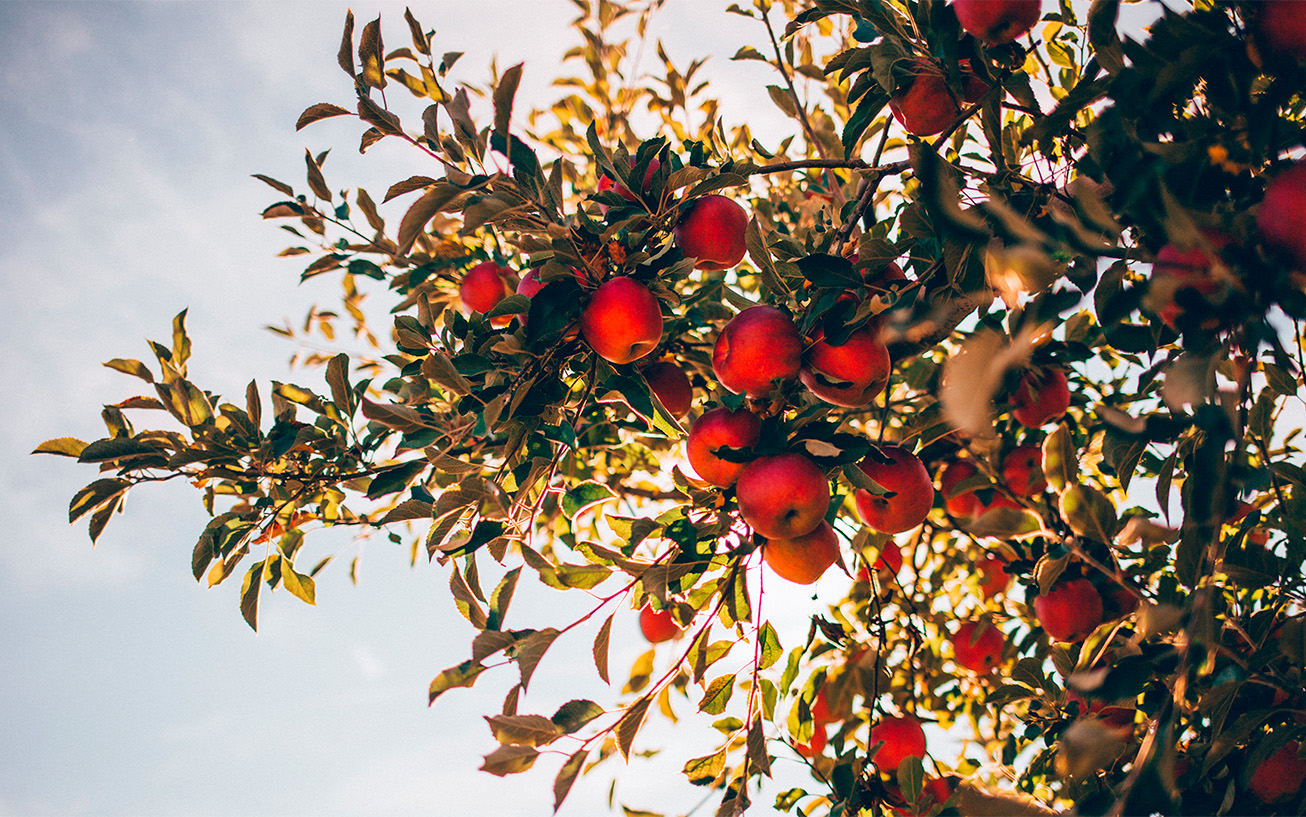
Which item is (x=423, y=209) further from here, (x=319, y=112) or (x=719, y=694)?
(x=719, y=694)

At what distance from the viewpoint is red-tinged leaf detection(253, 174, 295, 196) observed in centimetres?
191

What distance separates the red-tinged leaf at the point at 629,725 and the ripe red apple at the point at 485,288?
4.07ft

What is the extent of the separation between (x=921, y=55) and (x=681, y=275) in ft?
2.17

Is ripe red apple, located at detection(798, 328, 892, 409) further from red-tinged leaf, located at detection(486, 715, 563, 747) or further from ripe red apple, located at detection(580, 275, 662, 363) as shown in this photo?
red-tinged leaf, located at detection(486, 715, 563, 747)

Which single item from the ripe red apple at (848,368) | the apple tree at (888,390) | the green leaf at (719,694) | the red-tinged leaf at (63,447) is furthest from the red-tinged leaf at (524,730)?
the red-tinged leaf at (63,447)

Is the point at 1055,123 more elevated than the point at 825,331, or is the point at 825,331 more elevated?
the point at 1055,123

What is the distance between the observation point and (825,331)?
52.1 inches

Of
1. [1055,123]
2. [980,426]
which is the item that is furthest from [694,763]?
[1055,123]

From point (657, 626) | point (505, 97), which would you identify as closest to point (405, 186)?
point (505, 97)

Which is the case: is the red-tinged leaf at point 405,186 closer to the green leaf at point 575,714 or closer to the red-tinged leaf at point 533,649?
the red-tinged leaf at point 533,649

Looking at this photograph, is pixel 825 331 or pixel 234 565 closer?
pixel 825 331

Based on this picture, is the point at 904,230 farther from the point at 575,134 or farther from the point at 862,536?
the point at 575,134

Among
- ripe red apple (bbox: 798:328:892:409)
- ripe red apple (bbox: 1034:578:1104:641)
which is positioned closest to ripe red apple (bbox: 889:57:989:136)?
ripe red apple (bbox: 798:328:892:409)

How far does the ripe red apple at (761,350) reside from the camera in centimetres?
138
